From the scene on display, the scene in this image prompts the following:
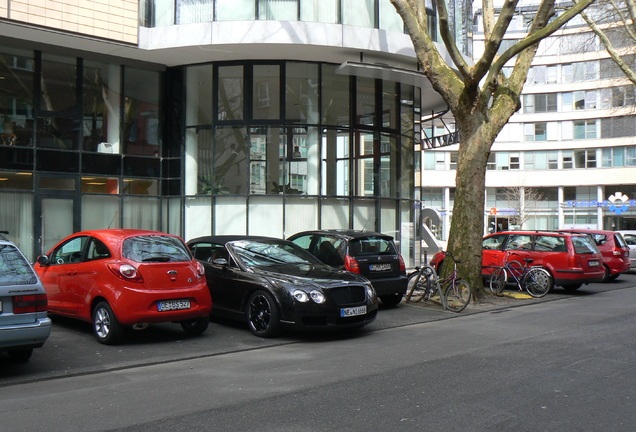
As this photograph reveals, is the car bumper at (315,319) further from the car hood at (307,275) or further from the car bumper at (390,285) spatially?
the car bumper at (390,285)

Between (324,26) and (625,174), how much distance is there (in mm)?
46850

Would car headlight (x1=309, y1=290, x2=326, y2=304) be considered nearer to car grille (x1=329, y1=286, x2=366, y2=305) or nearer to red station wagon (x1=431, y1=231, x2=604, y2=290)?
car grille (x1=329, y1=286, x2=366, y2=305)

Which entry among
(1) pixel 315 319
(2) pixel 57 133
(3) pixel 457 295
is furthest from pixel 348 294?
(2) pixel 57 133

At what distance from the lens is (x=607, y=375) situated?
6.92m

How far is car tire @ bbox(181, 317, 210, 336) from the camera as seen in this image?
9758 mm

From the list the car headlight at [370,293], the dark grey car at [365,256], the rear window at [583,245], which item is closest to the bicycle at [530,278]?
the rear window at [583,245]

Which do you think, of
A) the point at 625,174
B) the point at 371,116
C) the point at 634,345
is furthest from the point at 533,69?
the point at 634,345

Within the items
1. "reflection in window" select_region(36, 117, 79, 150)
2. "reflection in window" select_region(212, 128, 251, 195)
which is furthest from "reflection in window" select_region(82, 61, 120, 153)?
"reflection in window" select_region(212, 128, 251, 195)

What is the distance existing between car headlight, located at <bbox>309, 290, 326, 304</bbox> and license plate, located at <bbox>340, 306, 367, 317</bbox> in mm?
355

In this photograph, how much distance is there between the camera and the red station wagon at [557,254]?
16219 mm

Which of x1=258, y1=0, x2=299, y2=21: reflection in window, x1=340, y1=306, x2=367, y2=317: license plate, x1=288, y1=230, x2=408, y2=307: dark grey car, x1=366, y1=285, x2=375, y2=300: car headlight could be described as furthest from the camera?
x1=258, y1=0, x2=299, y2=21: reflection in window

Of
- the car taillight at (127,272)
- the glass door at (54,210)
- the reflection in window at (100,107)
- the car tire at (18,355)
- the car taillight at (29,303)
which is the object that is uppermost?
the reflection in window at (100,107)

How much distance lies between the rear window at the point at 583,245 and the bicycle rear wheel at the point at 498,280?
239 cm

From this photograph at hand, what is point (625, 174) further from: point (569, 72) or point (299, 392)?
point (299, 392)
